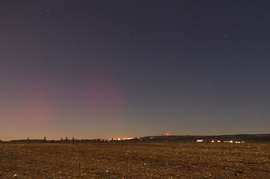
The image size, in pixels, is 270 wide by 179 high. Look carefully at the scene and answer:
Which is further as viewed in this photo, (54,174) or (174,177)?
(54,174)

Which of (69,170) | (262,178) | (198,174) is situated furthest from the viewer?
(69,170)

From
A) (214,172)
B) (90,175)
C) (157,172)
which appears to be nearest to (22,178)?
→ (90,175)

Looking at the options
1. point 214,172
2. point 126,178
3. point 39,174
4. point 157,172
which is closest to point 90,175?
point 126,178

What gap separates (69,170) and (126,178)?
195 inches

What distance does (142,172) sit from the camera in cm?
1502

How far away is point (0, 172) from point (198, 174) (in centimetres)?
1376

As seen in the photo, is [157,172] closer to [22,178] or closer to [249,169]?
[249,169]

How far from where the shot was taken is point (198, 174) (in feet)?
46.7

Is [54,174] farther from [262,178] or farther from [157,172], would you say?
[262,178]

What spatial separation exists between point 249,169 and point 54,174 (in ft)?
46.4

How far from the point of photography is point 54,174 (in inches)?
565

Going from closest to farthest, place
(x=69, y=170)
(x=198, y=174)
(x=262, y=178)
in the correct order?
(x=262, y=178) < (x=198, y=174) < (x=69, y=170)

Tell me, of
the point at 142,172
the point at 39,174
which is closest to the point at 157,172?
the point at 142,172

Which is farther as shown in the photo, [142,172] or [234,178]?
[142,172]
